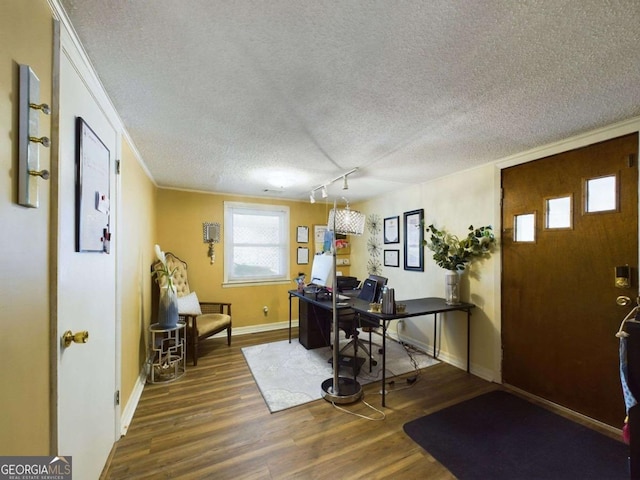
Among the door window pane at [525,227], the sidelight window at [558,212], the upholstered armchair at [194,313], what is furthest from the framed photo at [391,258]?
the upholstered armchair at [194,313]

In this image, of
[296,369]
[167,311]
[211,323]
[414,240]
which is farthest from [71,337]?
[414,240]

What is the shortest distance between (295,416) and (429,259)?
2.47 metres

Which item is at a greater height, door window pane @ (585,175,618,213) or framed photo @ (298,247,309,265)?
door window pane @ (585,175,618,213)

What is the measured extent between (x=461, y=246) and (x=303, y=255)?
2.71 m

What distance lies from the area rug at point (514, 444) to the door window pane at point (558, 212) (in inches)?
63.6

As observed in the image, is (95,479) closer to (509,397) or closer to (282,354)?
(282,354)

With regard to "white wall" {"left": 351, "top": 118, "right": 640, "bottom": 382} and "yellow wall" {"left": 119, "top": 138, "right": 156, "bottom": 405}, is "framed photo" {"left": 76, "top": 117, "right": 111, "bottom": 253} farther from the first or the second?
"white wall" {"left": 351, "top": 118, "right": 640, "bottom": 382}

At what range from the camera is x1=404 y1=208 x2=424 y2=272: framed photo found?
3619 millimetres

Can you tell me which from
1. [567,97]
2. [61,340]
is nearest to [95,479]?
[61,340]

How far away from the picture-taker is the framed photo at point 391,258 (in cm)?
407

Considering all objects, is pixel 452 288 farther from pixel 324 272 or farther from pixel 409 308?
pixel 324 272

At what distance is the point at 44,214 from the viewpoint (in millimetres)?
969

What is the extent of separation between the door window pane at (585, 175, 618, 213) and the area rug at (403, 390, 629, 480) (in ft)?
5.60

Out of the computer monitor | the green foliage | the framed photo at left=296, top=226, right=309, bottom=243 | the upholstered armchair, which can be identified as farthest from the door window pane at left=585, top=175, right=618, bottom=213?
the upholstered armchair
